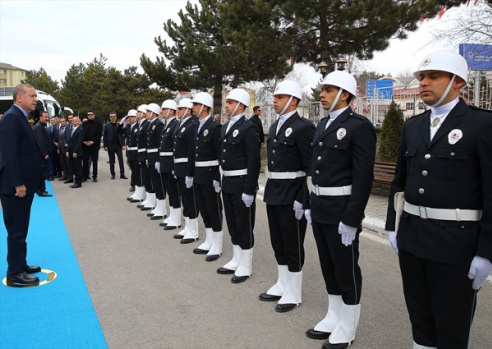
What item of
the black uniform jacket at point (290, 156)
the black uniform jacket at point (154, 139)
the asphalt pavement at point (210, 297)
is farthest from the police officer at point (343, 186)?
the black uniform jacket at point (154, 139)

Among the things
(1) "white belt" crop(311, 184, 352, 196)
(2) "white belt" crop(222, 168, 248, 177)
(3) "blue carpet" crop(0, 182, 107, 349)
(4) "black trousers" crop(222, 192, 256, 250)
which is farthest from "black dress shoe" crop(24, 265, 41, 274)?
(1) "white belt" crop(311, 184, 352, 196)

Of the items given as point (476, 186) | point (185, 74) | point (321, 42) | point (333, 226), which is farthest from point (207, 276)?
point (185, 74)

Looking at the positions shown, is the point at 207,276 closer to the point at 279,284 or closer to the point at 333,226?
the point at 279,284

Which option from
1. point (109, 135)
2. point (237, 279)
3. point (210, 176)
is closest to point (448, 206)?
point (237, 279)

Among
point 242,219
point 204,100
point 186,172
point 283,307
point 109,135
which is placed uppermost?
point 204,100

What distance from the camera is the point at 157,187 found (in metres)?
8.03

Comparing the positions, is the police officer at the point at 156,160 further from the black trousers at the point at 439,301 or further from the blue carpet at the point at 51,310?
the black trousers at the point at 439,301

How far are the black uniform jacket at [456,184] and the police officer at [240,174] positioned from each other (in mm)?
2333

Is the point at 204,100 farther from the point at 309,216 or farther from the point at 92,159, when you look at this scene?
the point at 92,159

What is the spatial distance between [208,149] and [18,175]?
2257 millimetres

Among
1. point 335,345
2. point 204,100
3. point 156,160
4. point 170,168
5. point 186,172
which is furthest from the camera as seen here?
point 156,160

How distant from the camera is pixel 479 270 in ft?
7.57

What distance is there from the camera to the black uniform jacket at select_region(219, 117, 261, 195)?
468 centimetres

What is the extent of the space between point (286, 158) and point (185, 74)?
17.3m
